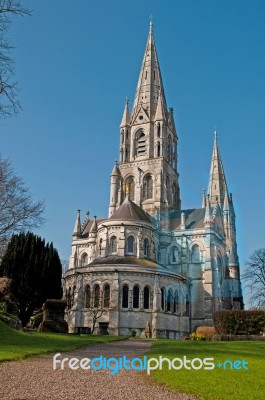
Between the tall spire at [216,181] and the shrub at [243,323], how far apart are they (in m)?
46.8

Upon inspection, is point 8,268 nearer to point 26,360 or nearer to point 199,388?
point 26,360

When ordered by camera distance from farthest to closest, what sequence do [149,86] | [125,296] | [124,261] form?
[149,86] < [124,261] < [125,296]

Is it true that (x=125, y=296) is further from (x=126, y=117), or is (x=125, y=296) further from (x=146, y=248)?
(x=126, y=117)

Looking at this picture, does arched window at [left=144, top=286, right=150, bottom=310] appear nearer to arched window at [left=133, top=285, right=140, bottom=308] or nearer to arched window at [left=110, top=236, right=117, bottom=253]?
arched window at [left=133, top=285, right=140, bottom=308]

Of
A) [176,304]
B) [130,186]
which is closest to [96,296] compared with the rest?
[176,304]

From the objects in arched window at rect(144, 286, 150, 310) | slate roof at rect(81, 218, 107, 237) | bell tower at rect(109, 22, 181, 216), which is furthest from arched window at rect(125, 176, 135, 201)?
arched window at rect(144, 286, 150, 310)

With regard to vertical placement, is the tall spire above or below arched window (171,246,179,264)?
above

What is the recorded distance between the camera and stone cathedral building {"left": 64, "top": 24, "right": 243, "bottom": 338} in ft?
147

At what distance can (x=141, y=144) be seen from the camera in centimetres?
7056

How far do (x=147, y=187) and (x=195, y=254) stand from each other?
544 inches

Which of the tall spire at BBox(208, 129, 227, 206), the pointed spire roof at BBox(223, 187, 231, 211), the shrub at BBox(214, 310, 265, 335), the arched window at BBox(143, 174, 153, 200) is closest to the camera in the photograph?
the shrub at BBox(214, 310, 265, 335)

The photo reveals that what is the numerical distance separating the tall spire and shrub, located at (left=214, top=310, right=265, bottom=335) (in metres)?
46.8

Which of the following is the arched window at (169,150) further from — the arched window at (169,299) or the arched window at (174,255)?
the arched window at (169,299)

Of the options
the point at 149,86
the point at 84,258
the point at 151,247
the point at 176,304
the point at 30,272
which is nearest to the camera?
the point at 30,272
